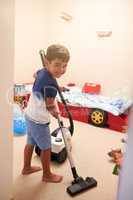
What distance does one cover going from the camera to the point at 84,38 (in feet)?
A: 11.9

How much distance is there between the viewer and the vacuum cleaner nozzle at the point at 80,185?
154cm

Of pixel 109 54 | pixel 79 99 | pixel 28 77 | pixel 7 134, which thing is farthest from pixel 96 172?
pixel 28 77

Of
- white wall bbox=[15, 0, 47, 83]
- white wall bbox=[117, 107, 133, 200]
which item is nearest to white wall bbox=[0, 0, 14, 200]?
white wall bbox=[117, 107, 133, 200]

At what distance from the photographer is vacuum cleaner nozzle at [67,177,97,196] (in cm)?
154

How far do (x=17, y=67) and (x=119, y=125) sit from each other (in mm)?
1802

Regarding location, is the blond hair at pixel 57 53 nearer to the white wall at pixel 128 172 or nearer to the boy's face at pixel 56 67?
the boy's face at pixel 56 67

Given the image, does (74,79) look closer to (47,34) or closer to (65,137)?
(47,34)

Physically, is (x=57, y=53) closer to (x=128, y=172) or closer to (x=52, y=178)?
(x=52, y=178)

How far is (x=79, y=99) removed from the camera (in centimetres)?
302

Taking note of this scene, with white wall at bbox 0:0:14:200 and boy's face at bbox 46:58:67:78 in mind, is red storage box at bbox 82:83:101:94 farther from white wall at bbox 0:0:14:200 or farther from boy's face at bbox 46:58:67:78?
white wall at bbox 0:0:14:200

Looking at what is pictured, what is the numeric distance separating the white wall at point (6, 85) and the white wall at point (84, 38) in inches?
88.2

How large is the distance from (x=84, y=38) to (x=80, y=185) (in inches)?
101

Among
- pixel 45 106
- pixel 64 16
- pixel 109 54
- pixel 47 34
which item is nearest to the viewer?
pixel 45 106

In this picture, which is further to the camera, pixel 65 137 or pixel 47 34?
pixel 47 34
